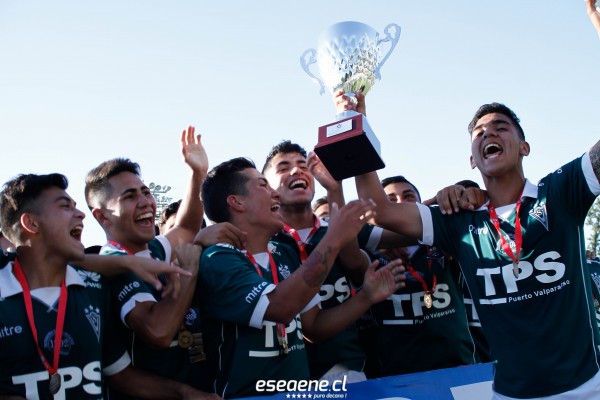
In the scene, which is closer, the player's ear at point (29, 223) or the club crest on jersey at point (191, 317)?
the player's ear at point (29, 223)

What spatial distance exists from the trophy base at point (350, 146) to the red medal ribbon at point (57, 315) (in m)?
1.76

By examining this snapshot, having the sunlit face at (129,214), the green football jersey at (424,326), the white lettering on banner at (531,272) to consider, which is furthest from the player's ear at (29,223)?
the white lettering on banner at (531,272)

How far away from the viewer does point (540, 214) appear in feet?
12.6

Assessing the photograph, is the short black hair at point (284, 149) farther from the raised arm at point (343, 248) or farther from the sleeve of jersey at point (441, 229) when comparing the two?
the sleeve of jersey at point (441, 229)

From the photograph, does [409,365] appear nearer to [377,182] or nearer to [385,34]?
[377,182]

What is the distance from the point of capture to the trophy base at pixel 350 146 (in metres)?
3.90

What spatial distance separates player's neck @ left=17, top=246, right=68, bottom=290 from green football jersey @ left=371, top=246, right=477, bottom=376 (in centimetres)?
251

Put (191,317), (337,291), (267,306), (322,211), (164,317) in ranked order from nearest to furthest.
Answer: (267,306), (164,317), (191,317), (337,291), (322,211)

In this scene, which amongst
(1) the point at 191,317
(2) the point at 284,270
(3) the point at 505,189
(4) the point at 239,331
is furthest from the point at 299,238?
(3) the point at 505,189

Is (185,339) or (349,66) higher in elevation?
(349,66)

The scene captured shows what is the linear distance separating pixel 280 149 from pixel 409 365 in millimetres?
2109

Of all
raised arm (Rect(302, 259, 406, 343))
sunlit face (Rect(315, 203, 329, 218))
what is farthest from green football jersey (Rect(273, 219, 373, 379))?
sunlit face (Rect(315, 203, 329, 218))

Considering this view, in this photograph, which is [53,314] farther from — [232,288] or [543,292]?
[543,292]

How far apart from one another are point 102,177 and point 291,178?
152 cm
